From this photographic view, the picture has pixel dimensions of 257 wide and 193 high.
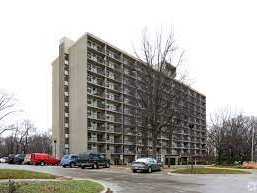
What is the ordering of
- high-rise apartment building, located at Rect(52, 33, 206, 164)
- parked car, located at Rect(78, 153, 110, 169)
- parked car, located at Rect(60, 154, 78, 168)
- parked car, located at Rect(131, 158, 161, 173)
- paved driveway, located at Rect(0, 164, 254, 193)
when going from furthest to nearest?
high-rise apartment building, located at Rect(52, 33, 206, 164), parked car, located at Rect(60, 154, 78, 168), parked car, located at Rect(78, 153, 110, 169), parked car, located at Rect(131, 158, 161, 173), paved driveway, located at Rect(0, 164, 254, 193)

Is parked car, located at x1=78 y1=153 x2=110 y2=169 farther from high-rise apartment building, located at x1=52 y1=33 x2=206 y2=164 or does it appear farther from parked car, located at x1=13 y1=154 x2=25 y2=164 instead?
high-rise apartment building, located at x1=52 y1=33 x2=206 y2=164

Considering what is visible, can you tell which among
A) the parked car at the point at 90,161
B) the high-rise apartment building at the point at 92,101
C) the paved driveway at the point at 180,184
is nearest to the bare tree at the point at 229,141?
the high-rise apartment building at the point at 92,101

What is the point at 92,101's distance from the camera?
284ft

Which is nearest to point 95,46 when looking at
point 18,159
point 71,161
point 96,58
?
point 96,58

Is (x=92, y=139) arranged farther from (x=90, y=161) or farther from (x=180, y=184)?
(x=180, y=184)

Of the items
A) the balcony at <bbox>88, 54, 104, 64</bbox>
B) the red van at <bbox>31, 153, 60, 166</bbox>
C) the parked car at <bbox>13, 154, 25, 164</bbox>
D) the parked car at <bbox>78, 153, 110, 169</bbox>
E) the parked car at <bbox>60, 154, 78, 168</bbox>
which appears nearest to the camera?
the parked car at <bbox>78, 153, 110, 169</bbox>

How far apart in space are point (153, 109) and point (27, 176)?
2982cm

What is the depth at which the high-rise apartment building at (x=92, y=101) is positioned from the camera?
3361 inches

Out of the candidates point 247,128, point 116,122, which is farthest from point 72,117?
point 247,128

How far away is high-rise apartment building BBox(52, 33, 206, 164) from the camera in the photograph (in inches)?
3361

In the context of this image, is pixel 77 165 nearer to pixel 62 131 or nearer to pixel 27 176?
pixel 27 176

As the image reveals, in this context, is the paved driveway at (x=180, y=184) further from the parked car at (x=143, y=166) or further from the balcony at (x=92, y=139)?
the balcony at (x=92, y=139)

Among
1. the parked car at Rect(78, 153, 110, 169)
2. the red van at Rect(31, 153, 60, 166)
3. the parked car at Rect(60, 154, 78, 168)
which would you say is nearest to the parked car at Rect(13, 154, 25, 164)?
the red van at Rect(31, 153, 60, 166)

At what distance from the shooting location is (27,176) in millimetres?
25172
